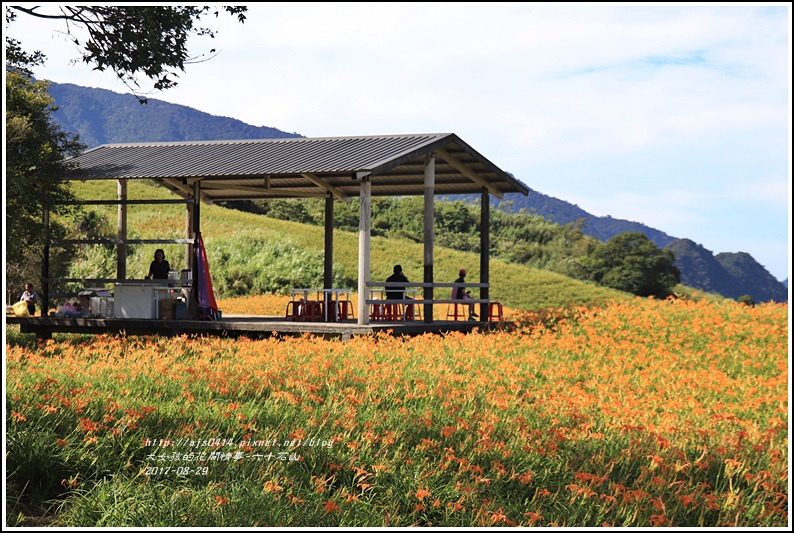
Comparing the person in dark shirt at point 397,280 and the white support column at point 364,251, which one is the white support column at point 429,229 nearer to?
the person in dark shirt at point 397,280

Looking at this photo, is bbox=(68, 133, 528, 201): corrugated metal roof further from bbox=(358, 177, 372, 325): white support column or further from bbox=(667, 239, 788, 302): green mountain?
bbox=(667, 239, 788, 302): green mountain

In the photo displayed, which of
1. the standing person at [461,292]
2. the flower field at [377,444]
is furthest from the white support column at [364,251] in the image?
the flower field at [377,444]

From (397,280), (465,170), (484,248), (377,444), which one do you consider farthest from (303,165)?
(377,444)

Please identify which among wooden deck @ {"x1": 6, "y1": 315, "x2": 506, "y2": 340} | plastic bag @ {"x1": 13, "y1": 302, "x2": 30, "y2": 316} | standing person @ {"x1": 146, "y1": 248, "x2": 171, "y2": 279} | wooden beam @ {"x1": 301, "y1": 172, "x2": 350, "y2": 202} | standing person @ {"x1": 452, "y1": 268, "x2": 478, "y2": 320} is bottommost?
wooden deck @ {"x1": 6, "y1": 315, "x2": 506, "y2": 340}

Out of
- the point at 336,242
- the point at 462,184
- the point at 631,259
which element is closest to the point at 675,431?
the point at 462,184

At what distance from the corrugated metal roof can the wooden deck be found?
2.75 metres

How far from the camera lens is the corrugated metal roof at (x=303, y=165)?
15.9m

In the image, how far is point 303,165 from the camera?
52.0ft

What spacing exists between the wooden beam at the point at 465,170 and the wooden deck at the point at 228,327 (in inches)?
132

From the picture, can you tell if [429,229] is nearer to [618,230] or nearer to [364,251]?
[364,251]

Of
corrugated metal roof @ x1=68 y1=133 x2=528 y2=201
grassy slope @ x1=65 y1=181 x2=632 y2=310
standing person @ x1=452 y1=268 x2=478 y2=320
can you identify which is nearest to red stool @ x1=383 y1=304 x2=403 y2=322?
standing person @ x1=452 y1=268 x2=478 y2=320

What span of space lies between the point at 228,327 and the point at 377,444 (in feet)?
31.0

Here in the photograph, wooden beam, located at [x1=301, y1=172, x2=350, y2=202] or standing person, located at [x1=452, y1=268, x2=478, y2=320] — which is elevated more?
wooden beam, located at [x1=301, y1=172, x2=350, y2=202]

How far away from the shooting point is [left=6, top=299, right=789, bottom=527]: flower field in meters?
5.85
